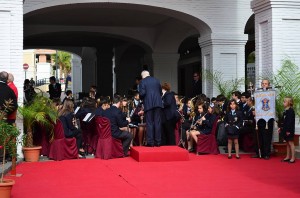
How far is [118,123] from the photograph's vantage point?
38.7 ft

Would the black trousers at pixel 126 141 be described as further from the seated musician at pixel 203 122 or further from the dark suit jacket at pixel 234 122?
the dark suit jacket at pixel 234 122

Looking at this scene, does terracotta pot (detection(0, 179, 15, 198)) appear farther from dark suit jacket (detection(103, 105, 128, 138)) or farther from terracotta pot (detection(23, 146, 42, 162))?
dark suit jacket (detection(103, 105, 128, 138))

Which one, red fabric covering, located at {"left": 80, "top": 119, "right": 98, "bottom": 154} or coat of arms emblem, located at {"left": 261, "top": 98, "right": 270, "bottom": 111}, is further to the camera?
red fabric covering, located at {"left": 80, "top": 119, "right": 98, "bottom": 154}

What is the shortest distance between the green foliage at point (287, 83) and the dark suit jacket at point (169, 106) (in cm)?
225

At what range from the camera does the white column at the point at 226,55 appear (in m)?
16.4

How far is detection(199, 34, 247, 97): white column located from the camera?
16.4m

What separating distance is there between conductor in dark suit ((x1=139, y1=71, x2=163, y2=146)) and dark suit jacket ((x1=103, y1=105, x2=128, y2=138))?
1.83 ft

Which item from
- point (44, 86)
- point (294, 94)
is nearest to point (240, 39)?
point (294, 94)

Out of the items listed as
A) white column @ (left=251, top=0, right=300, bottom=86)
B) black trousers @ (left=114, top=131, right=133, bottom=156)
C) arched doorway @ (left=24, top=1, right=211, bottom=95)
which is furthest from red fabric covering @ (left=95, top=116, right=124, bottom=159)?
arched doorway @ (left=24, top=1, right=211, bottom=95)

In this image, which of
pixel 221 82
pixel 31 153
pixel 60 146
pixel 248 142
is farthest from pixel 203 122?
pixel 221 82

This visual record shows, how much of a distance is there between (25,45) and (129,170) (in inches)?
747

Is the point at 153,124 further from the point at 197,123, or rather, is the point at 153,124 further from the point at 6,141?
the point at 6,141

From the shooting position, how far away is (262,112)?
37.6 feet

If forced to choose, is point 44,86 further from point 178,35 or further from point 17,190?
point 17,190
